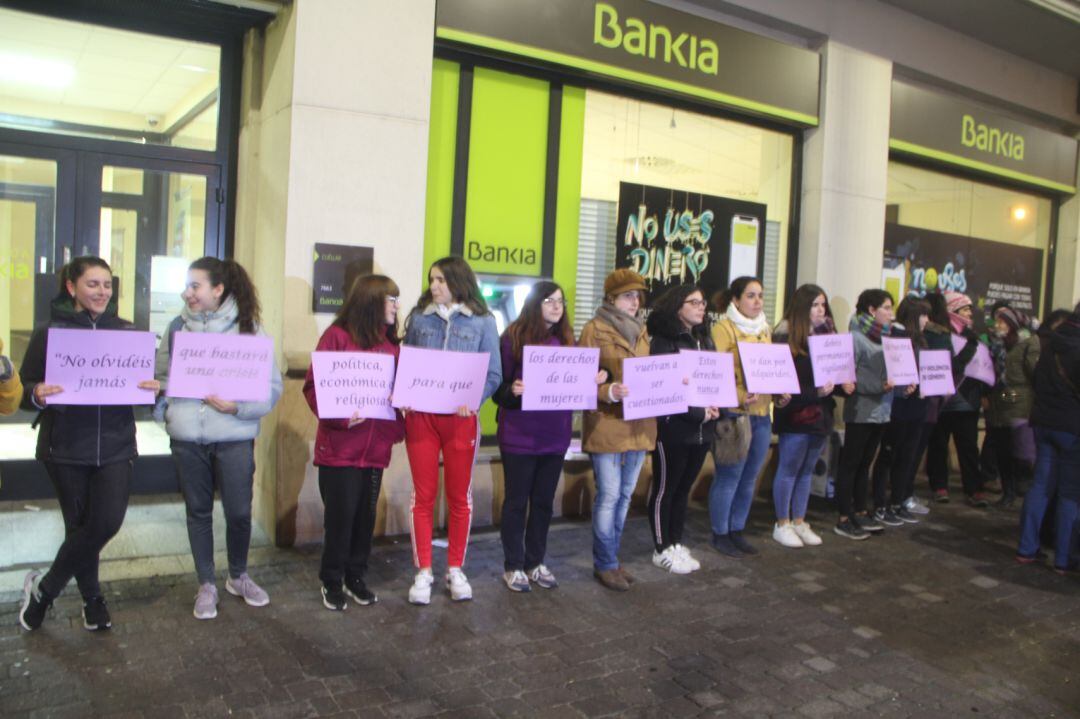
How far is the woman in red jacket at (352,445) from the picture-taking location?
15.3 ft

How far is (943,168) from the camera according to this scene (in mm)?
10648

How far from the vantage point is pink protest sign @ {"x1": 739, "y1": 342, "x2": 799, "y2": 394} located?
600cm

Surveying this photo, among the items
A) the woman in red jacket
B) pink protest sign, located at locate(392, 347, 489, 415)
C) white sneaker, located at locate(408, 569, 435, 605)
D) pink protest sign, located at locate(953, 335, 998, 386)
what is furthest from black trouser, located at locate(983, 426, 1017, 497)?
the woman in red jacket

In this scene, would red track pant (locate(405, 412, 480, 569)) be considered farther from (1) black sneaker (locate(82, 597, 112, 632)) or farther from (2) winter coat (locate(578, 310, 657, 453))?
(1) black sneaker (locate(82, 597, 112, 632))

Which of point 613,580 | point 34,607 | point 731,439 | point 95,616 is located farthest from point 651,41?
point 34,607

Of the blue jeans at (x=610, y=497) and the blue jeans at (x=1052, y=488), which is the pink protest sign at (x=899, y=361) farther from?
the blue jeans at (x=610, y=497)

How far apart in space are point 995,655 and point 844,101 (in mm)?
6266

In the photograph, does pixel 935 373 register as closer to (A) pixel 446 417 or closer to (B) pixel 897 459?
(B) pixel 897 459

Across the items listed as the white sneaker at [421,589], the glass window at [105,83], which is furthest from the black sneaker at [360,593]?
the glass window at [105,83]

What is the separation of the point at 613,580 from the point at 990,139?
339 inches

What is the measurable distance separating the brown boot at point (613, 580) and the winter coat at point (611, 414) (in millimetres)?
791

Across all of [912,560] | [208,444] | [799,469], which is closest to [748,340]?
[799,469]

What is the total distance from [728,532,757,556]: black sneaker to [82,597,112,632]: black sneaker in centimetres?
421

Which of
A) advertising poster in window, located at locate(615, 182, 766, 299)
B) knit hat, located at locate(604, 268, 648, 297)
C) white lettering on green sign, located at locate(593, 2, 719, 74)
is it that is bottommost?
knit hat, located at locate(604, 268, 648, 297)
